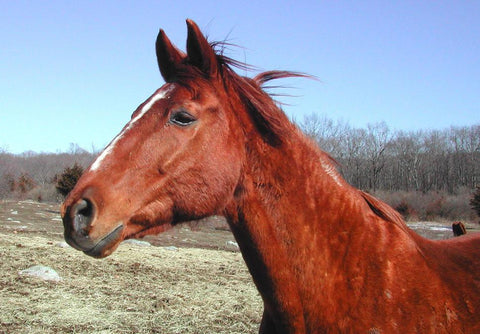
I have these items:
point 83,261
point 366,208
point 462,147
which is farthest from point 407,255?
point 462,147

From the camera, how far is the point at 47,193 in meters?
42.9

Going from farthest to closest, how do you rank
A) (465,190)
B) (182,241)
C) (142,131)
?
(465,190) → (182,241) → (142,131)

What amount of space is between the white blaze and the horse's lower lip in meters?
0.32

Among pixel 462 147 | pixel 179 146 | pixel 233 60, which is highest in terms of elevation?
pixel 462 147

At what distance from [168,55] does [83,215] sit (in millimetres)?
1071

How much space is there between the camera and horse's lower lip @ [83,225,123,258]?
1938 mm

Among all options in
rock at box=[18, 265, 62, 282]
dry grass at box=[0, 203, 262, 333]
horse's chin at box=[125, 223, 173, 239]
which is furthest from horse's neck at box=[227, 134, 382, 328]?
rock at box=[18, 265, 62, 282]

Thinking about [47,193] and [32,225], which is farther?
[47,193]

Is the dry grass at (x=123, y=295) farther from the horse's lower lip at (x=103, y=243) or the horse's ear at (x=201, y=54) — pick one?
the horse's ear at (x=201, y=54)

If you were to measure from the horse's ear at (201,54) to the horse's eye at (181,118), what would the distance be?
1.03 feet

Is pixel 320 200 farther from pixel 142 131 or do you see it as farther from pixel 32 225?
pixel 32 225

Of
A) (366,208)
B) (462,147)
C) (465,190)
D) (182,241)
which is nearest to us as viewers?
(366,208)

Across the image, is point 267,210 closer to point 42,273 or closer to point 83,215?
point 83,215

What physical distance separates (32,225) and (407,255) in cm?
1714
